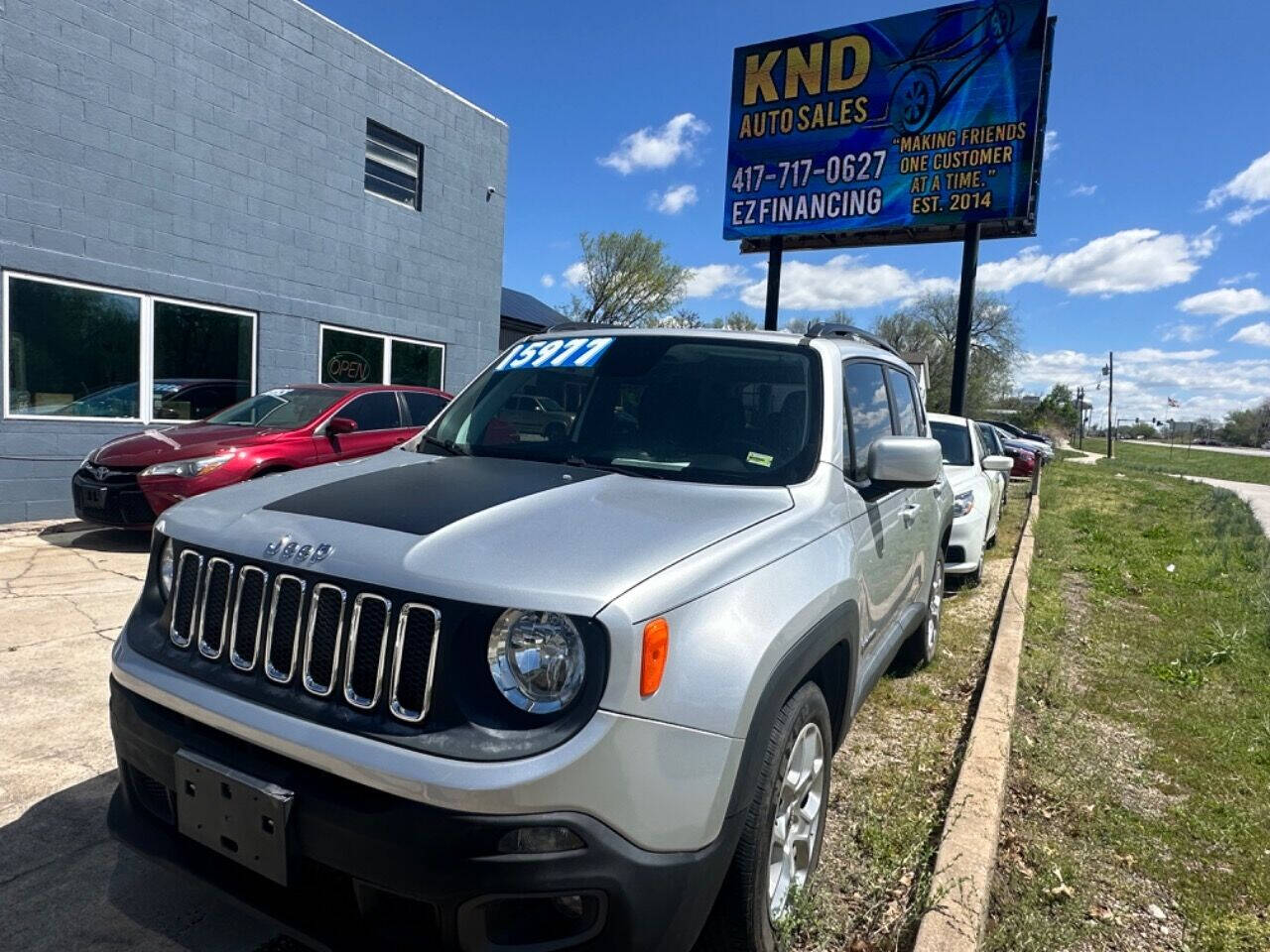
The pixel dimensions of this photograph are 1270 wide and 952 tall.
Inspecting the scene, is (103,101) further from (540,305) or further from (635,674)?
(540,305)

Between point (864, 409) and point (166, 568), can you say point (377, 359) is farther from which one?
point (166, 568)

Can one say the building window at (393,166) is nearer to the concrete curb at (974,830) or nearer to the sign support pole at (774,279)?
the sign support pole at (774,279)

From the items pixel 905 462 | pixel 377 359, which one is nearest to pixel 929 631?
pixel 905 462

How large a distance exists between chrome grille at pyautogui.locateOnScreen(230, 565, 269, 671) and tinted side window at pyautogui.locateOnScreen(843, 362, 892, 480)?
200 centimetres

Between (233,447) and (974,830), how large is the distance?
259 inches

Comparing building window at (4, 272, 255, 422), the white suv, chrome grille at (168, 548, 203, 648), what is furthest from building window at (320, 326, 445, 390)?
→ chrome grille at (168, 548, 203, 648)

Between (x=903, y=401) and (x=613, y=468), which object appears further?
(x=903, y=401)

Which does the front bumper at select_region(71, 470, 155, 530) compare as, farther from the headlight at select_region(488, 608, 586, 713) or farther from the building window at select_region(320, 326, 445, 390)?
the headlight at select_region(488, 608, 586, 713)

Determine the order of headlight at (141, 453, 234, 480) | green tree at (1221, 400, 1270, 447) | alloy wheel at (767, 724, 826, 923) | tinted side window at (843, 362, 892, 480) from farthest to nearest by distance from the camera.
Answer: green tree at (1221, 400, 1270, 447) < headlight at (141, 453, 234, 480) < tinted side window at (843, 362, 892, 480) < alloy wheel at (767, 724, 826, 923)

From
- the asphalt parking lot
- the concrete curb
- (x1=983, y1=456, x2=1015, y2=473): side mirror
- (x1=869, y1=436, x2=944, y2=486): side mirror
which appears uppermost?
(x1=869, y1=436, x2=944, y2=486): side mirror

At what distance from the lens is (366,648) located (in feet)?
5.88

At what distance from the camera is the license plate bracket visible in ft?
5.59

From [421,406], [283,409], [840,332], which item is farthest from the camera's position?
[421,406]

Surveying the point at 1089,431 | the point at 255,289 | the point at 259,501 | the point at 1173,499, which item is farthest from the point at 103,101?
the point at 1089,431
